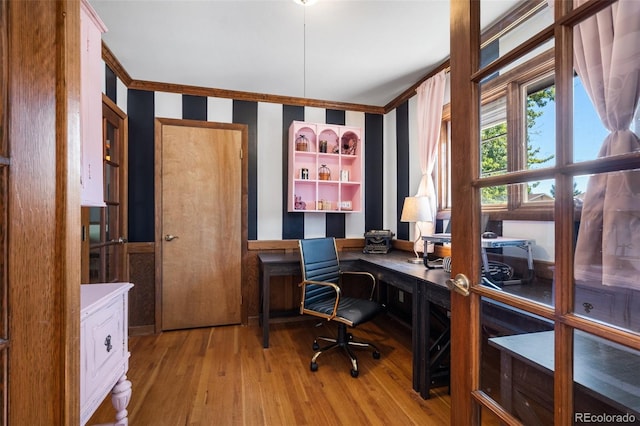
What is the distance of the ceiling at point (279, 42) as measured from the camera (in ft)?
6.49

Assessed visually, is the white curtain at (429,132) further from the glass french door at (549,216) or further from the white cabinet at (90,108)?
the white cabinet at (90,108)

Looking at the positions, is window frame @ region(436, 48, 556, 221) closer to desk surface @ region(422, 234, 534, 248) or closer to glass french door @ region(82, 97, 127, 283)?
desk surface @ region(422, 234, 534, 248)

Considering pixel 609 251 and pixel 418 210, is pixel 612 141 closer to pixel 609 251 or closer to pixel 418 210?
pixel 609 251

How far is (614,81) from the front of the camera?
0.65 meters

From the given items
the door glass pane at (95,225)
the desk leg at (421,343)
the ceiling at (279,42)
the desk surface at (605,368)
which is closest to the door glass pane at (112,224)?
the door glass pane at (95,225)

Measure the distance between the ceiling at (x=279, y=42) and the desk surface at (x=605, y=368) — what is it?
6.89 ft

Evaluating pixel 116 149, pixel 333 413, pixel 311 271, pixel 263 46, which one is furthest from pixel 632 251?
pixel 116 149

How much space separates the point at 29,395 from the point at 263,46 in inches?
98.9

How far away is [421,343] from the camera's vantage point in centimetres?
198

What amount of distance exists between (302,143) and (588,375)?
2.98 m

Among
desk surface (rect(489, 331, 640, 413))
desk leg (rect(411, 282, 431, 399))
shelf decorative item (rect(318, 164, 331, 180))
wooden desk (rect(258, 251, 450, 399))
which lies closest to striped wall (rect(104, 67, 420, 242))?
shelf decorative item (rect(318, 164, 331, 180))

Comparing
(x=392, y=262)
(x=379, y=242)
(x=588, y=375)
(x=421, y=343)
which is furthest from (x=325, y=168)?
(x=588, y=375)

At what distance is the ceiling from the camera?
6.49 ft

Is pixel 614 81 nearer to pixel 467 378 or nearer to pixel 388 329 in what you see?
pixel 467 378
